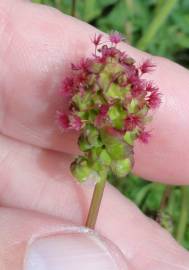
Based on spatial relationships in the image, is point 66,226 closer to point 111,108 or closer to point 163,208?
point 111,108

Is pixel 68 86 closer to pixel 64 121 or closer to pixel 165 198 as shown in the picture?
pixel 64 121

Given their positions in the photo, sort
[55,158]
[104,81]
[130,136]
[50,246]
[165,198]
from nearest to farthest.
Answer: [104,81] → [130,136] → [50,246] → [55,158] → [165,198]

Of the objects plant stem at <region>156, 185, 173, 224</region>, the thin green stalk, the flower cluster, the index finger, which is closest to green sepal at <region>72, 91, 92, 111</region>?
the flower cluster

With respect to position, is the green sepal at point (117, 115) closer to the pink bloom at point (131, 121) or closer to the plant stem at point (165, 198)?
the pink bloom at point (131, 121)

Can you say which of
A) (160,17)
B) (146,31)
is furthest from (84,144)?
(146,31)

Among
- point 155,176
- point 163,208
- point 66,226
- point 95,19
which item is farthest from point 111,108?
point 95,19

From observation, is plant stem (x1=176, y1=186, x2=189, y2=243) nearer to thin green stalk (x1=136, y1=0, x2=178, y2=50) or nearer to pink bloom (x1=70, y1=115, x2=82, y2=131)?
thin green stalk (x1=136, y1=0, x2=178, y2=50)
